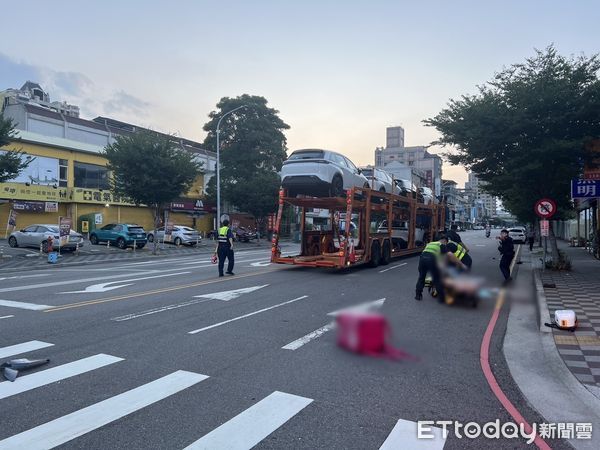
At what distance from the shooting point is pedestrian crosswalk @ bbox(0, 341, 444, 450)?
13.2 ft

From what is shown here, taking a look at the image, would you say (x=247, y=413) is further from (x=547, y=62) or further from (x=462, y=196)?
(x=462, y=196)

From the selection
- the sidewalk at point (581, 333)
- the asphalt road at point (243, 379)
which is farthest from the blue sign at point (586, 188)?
the asphalt road at point (243, 379)

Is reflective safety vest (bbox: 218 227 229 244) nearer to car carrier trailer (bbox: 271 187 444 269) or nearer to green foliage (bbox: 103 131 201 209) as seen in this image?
car carrier trailer (bbox: 271 187 444 269)

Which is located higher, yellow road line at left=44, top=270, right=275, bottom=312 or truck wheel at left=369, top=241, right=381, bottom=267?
truck wheel at left=369, top=241, right=381, bottom=267

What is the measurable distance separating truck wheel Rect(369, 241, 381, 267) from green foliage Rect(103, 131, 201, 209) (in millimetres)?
15724

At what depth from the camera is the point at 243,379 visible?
18.2 ft

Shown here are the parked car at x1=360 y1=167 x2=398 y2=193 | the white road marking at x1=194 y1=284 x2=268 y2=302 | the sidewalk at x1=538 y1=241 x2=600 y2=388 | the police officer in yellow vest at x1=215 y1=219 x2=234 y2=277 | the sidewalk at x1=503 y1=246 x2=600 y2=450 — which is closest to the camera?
the sidewalk at x1=503 y1=246 x2=600 y2=450

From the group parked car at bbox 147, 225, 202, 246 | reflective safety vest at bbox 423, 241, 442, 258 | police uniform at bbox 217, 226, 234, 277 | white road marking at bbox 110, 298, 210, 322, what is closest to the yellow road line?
police uniform at bbox 217, 226, 234, 277

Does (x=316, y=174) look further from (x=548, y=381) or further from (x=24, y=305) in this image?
(x=548, y=381)

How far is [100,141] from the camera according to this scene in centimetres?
4128

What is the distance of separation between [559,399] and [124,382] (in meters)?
4.88

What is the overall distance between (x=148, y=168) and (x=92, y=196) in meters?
12.3

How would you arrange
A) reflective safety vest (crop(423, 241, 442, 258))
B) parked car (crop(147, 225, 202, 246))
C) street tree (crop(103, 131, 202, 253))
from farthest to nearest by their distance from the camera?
parked car (crop(147, 225, 202, 246)), street tree (crop(103, 131, 202, 253)), reflective safety vest (crop(423, 241, 442, 258))

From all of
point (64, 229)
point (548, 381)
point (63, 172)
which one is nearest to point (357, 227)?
point (548, 381)
